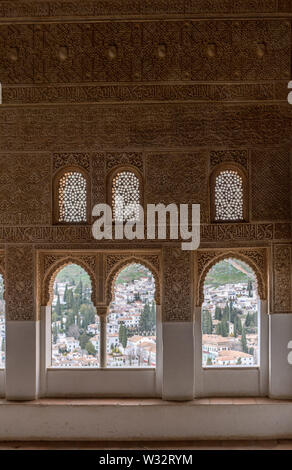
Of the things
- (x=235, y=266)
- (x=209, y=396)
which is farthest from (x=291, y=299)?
(x=209, y=396)

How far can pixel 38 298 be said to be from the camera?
579cm

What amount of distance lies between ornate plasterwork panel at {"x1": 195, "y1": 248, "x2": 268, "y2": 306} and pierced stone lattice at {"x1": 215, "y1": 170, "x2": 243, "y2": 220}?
1.43ft

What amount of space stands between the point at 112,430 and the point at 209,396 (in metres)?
1.25

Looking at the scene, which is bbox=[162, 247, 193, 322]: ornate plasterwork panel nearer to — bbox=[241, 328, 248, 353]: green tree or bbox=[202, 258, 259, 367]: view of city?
bbox=[202, 258, 259, 367]: view of city

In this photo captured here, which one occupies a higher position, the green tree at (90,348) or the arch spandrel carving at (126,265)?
the arch spandrel carving at (126,265)

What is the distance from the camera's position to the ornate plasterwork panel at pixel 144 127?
222 inches

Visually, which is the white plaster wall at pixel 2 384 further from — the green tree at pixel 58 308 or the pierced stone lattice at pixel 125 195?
the pierced stone lattice at pixel 125 195

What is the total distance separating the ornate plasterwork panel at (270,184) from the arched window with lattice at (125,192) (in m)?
1.42

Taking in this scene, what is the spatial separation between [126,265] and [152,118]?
185cm

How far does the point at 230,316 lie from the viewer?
5793 mm

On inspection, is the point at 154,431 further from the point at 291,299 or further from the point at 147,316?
the point at 291,299

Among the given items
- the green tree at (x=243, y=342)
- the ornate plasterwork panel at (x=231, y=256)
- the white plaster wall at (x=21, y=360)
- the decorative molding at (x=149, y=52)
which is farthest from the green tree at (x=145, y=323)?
the decorative molding at (x=149, y=52)

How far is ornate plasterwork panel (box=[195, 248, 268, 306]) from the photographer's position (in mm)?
5754

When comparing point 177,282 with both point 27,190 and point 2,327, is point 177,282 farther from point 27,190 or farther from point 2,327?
point 2,327
